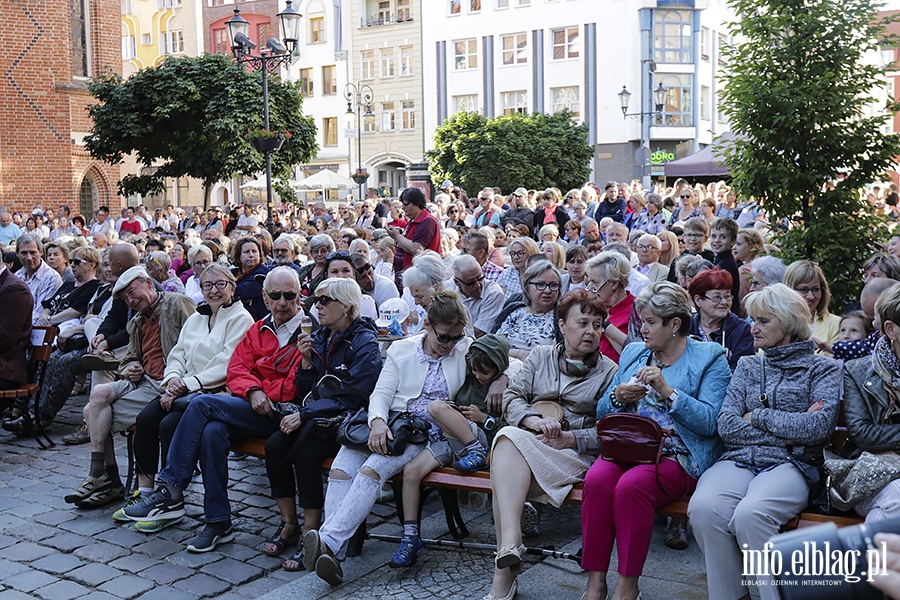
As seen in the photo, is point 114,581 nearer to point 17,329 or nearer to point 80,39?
point 17,329

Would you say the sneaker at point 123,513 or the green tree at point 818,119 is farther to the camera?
the green tree at point 818,119

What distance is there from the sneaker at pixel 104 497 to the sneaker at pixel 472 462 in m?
2.62

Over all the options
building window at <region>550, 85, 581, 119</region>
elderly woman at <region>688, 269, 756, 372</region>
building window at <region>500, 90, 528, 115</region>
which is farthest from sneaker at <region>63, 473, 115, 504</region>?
building window at <region>500, 90, 528, 115</region>

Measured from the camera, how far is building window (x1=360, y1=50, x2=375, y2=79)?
181 ft

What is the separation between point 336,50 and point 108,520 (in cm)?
5202

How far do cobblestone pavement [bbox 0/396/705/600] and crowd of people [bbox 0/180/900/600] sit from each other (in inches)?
5.4

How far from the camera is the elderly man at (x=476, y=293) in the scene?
7645 millimetres

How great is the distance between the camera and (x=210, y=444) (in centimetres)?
586

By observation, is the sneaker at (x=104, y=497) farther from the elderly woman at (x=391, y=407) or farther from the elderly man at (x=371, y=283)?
the elderly man at (x=371, y=283)

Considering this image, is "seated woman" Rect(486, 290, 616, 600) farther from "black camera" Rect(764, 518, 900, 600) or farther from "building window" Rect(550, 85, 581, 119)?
"building window" Rect(550, 85, 581, 119)

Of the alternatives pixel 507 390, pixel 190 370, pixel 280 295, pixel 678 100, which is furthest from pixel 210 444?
pixel 678 100

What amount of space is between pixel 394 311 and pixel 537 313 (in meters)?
1.70

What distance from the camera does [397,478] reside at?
214 inches

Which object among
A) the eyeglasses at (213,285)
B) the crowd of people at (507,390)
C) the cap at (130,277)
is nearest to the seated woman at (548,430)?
the crowd of people at (507,390)
